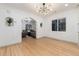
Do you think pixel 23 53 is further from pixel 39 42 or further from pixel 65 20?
pixel 65 20

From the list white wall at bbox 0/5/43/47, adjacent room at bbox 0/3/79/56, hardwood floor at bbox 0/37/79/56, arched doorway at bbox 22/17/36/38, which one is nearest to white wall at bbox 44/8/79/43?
adjacent room at bbox 0/3/79/56

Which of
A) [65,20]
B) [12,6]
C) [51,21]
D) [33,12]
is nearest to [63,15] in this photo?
[65,20]

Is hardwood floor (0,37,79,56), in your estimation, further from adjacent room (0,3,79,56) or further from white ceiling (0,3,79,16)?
white ceiling (0,3,79,16)

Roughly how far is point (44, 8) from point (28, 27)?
2.06ft

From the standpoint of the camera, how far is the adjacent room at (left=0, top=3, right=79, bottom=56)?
2664 millimetres

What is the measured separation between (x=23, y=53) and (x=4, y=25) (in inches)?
32.6

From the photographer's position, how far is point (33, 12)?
2.82 meters

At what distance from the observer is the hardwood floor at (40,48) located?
8.69 feet

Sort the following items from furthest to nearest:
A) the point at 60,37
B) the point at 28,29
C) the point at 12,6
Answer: the point at 60,37, the point at 28,29, the point at 12,6

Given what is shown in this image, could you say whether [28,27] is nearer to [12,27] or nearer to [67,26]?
[12,27]

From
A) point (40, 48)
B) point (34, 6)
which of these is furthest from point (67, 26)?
point (34, 6)

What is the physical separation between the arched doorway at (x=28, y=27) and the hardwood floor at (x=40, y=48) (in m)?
0.17

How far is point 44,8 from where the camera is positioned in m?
2.80

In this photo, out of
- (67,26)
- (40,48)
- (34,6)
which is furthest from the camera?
(67,26)
